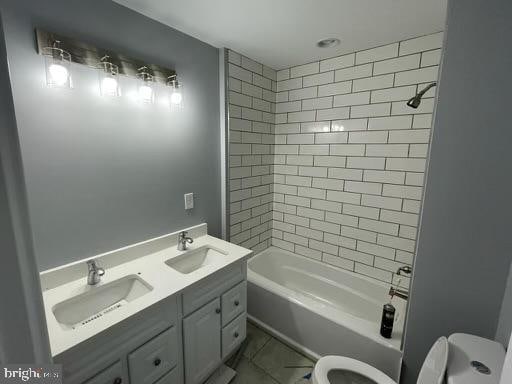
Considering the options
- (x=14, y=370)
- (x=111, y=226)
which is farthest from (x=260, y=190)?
(x=14, y=370)

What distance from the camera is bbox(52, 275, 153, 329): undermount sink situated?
1053 mm

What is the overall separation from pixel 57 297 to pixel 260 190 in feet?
5.36

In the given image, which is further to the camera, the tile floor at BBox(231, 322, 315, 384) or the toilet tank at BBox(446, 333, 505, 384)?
the tile floor at BBox(231, 322, 315, 384)

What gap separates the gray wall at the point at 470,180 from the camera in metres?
0.87

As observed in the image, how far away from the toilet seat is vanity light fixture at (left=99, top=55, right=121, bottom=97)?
181cm

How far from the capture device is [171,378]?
1143mm

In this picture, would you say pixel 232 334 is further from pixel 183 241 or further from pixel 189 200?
pixel 189 200

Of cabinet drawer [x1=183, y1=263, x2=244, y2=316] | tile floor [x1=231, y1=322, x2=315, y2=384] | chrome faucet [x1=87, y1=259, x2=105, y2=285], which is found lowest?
tile floor [x1=231, y1=322, x2=315, y2=384]

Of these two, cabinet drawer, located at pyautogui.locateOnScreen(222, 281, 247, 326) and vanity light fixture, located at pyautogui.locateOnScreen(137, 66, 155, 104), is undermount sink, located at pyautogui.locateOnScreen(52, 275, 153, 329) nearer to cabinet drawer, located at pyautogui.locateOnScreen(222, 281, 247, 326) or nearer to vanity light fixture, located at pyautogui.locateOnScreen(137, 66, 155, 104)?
cabinet drawer, located at pyautogui.locateOnScreen(222, 281, 247, 326)

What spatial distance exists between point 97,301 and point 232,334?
0.83 m

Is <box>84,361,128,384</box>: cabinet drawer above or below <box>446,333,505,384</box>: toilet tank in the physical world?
below

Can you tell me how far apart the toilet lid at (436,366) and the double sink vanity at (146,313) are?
973mm

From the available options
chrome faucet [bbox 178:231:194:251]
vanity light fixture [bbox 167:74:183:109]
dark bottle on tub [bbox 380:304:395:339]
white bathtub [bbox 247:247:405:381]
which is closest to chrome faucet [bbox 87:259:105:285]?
chrome faucet [bbox 178:231:194:251]

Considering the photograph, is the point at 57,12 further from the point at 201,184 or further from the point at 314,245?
the point at 314,245
